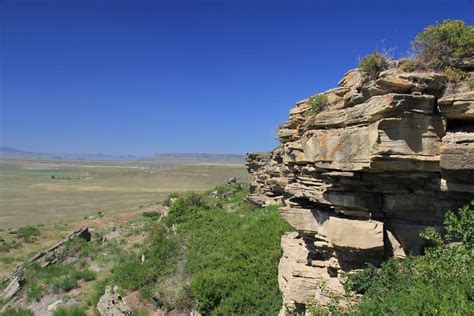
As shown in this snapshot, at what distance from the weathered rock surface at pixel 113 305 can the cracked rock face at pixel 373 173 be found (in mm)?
9101

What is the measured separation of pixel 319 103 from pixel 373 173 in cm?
373

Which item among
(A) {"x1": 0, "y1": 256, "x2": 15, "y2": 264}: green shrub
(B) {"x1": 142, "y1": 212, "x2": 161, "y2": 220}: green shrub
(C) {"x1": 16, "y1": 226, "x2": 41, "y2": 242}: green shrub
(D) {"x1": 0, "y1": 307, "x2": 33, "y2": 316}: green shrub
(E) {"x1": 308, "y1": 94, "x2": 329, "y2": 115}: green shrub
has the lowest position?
(A) {"x1": 0, "y1": 256, "x2": 15, "y2": 264}: green shrub

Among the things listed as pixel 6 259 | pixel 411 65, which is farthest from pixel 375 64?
pixel 6 259

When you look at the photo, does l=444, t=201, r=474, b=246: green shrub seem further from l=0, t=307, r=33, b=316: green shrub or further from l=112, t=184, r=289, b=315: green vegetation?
l=0, t=307, r=33, b=316: green shrub

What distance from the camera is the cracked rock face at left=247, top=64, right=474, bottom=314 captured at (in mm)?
8891

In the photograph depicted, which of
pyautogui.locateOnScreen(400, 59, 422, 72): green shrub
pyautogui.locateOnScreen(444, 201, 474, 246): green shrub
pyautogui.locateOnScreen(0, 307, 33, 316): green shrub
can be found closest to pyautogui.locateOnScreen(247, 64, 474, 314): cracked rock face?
pyautogui.locateOnScreen(400, 59, 422, 72): green shrub

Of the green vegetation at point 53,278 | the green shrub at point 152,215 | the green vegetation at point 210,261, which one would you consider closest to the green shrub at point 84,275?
the green vegetation at point 53,278

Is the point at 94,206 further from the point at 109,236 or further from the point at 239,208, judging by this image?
the point at 239,208

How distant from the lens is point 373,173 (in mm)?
10227

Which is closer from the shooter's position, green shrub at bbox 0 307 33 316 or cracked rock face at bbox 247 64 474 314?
cracked rock face at bbox 247 64 474 314

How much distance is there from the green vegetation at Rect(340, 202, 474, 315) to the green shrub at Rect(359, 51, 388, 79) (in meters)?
4.26

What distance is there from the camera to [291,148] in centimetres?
1420

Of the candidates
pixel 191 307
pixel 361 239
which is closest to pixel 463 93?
pixel 361 239

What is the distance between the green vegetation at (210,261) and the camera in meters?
17.1
